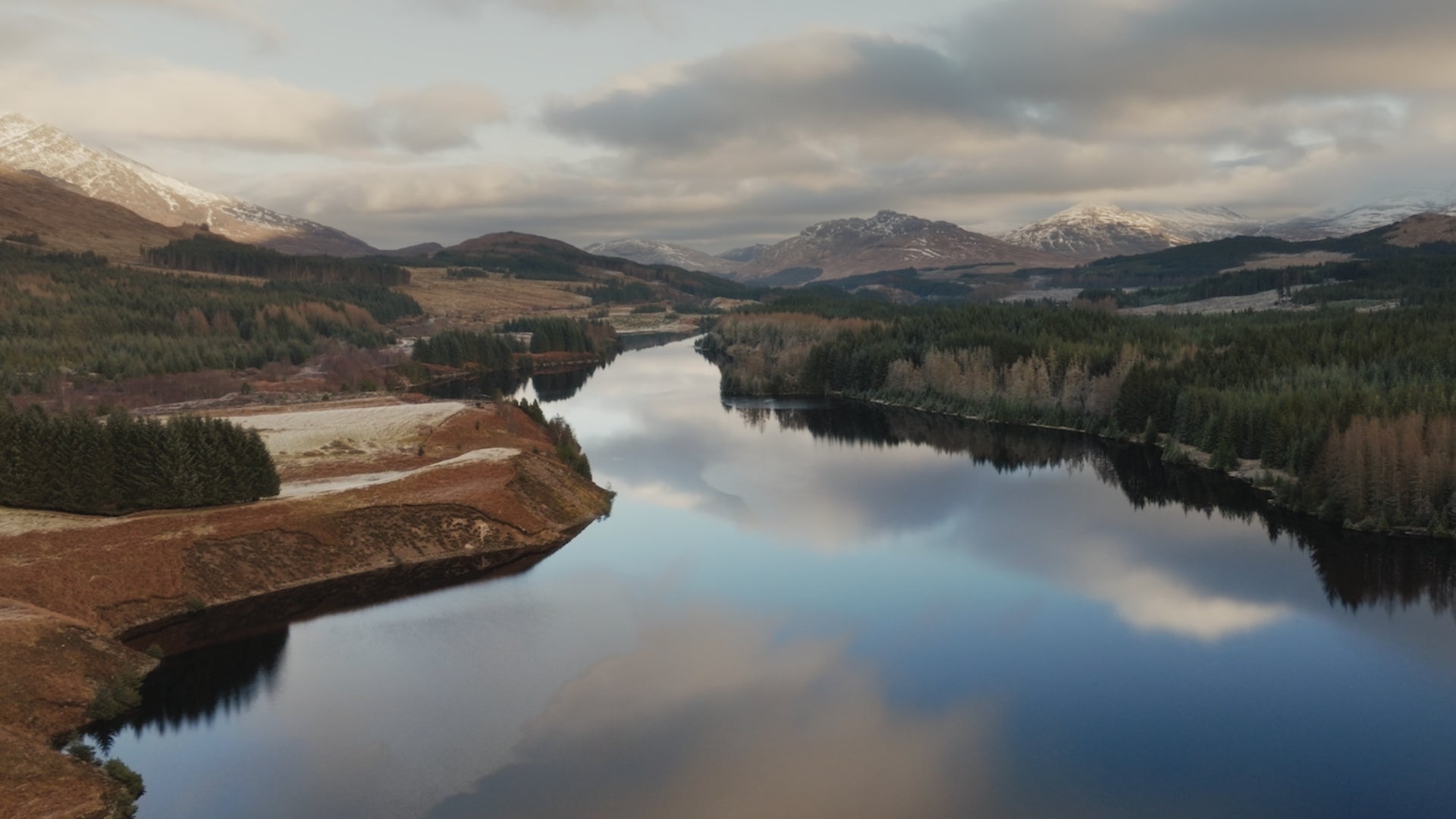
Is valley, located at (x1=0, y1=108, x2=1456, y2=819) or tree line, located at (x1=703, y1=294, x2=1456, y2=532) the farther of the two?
tree line, located at (x1=703, y1=294, x2=1456, y2=532)

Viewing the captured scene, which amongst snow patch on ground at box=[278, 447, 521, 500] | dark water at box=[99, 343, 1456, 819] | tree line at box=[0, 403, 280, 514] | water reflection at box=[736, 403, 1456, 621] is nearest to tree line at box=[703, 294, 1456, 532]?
water reflection at box=[736, 403, 1456, 621]

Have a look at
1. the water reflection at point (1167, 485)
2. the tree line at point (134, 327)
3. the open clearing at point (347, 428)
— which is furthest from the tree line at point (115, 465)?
the tree line at point (134, 327)

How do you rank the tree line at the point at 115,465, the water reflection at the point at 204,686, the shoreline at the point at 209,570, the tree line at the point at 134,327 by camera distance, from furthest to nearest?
the tree line at the point at 134,327 < the tree line at the point at 115,465 < the water reflection at the point at 204,686 < the shoreline at the point at 209,570

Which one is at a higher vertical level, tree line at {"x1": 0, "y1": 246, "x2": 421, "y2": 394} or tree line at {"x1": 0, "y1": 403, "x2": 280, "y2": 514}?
tree line at {"x1": 0, "y1": 246, "x2": 421, "y2": 394}

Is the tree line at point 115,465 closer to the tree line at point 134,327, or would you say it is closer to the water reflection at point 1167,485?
the water reflection at point 1167,485

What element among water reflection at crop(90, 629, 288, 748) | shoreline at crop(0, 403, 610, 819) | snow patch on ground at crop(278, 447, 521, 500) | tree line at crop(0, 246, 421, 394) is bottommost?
water reflection at crop(90, 629, 288, 748)

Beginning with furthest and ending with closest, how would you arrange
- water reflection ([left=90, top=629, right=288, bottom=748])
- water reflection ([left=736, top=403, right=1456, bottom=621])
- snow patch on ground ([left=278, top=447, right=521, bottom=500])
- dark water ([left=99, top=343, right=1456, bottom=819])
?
1. snow patch on ground ([left=278, top=447, right=521, bottom=500])
2. water reflection ([left=736, top=403, right=1456, bottom=621])
3. water reflection ([left=90, top=629, right=288, bottom=748])
4. dark water ([left=99, top=343, right=1456, bottom=819])

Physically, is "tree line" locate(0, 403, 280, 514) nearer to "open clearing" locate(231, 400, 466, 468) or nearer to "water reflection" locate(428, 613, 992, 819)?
"open clearing" locate(231, 400, 466, 468)
